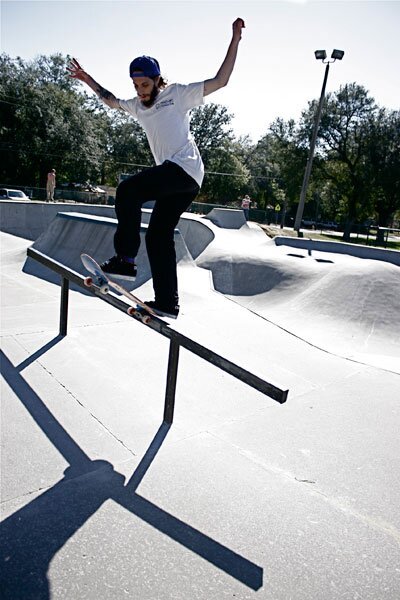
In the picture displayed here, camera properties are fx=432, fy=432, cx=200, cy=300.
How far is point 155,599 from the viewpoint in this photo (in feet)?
6.66

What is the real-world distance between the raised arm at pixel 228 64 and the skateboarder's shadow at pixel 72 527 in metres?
2.71

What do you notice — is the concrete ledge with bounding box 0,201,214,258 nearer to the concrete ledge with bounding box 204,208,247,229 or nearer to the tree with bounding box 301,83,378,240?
the concrete ledge with bounding box 204,208,247,229

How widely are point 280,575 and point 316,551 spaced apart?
312 mm

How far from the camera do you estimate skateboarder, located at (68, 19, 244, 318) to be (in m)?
3.10

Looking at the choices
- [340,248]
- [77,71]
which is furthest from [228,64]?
[340,248]

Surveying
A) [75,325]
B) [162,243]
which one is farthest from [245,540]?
[75,325]

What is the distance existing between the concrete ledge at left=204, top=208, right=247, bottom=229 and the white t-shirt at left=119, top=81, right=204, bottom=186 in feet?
58.0

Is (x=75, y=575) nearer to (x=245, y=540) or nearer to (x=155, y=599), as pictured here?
(x=155, y=599)

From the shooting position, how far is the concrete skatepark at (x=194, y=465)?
222cm

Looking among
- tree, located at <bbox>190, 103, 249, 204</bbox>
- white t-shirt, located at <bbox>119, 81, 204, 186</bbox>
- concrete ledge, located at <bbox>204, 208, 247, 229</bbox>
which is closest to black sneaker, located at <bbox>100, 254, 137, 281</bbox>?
white t-shirt, located at <bbox>119, 81, 204, 186</bbox>

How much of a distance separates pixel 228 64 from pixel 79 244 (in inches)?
339

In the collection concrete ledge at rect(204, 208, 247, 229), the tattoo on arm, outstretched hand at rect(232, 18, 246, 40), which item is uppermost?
outstretched hand at rect(232, 18, 246, 40)

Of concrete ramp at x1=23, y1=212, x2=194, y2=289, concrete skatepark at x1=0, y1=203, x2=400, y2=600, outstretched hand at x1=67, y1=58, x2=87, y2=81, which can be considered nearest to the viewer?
concrete skatepark at x1=0, y1=203, x2=400, y2=600

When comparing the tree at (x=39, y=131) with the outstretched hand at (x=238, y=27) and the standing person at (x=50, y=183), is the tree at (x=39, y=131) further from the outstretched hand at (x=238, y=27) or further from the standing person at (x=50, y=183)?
the outstretched hand at (x=238, y=27)
